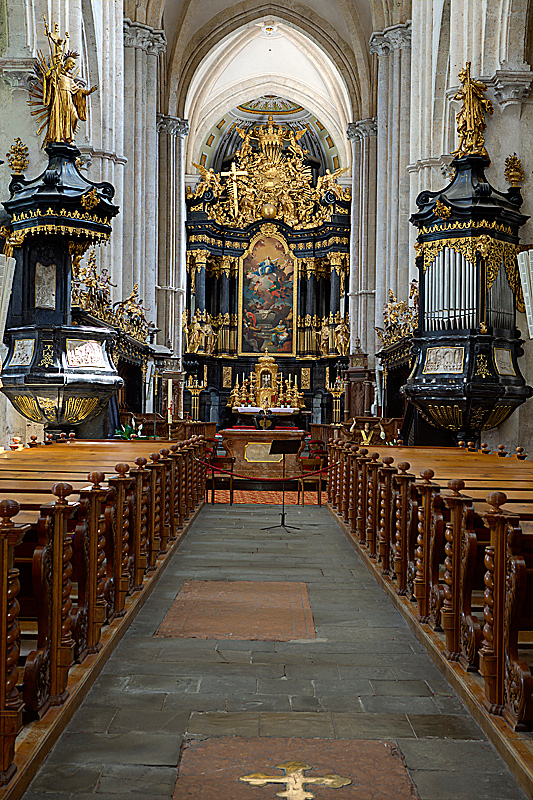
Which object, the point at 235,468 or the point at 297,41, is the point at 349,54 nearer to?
the point at 297,41

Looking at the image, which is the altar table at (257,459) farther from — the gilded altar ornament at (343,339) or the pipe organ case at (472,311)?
the gilded altar ornament at (343,339)

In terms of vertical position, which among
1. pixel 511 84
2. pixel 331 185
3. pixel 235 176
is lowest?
pixel 511 84

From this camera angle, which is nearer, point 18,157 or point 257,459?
point 18,157

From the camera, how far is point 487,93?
10.7 m

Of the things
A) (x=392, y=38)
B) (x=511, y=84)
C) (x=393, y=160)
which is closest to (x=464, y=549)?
(x=511, y=84)

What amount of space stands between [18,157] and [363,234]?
15835 millimetres

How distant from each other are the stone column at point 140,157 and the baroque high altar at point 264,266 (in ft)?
23.2

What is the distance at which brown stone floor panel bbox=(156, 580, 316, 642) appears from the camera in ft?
15.5

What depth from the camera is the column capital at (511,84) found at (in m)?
10.4

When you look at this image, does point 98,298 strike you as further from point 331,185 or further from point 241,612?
point 331,185

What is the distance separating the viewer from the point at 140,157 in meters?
19.9

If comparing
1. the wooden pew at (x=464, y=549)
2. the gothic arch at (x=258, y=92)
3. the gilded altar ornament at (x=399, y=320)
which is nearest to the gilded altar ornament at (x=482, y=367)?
the wooden pew at (x=464, y=549)

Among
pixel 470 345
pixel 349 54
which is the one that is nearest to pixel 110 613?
pixel 470 345

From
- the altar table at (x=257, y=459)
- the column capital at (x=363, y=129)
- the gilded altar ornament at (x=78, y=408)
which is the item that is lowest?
the altar table at (x=257, y=459)
